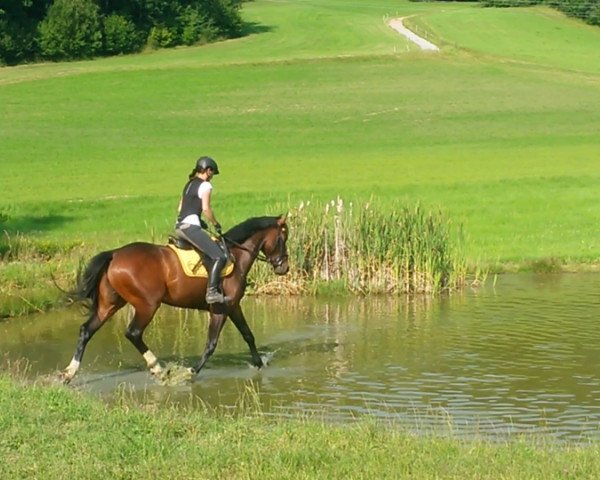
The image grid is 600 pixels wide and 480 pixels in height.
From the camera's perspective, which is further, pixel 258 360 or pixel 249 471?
pixel 258 360

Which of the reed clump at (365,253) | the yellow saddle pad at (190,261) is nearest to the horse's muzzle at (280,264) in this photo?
the yellow saddle pad at (190,261)

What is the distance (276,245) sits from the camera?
15320 millimetres

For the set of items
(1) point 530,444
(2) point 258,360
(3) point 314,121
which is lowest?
Answer: (3) point 314,121

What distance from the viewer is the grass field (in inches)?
1163

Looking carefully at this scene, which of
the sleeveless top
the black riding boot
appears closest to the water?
the black riding boot

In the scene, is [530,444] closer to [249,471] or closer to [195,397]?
[249,471]

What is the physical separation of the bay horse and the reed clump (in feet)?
15.9

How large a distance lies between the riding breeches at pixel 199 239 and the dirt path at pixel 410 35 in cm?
6543

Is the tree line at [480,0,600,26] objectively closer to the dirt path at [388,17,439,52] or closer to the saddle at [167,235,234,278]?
the dirt path at [388,17,439,52]

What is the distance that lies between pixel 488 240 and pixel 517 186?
8075 millimetres

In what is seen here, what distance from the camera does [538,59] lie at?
2977 inches

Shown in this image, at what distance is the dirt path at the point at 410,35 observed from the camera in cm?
7975

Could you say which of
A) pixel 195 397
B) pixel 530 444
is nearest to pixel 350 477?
pixel 530 444

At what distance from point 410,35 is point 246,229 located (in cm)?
7303
